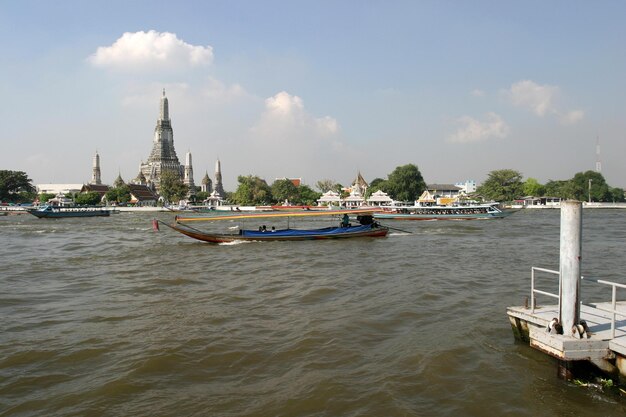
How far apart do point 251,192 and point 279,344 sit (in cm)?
7832

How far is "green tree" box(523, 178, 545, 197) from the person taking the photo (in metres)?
94.4

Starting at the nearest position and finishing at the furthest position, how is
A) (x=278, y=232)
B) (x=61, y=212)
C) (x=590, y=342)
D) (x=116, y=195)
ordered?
(x=590, y=342), (x=278, y=232), (x=61, y=212), (x=116, y=195)

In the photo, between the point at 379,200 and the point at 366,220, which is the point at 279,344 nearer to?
the point at 366,220

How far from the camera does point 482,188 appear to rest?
87688mm

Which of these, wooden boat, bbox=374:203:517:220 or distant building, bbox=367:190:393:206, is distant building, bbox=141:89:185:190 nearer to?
distant building, bbox=367:190:393:206

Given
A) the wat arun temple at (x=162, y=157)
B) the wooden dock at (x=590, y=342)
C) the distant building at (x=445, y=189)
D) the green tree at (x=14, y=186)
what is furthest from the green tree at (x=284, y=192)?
the wooden dock at (x=590, y=342)

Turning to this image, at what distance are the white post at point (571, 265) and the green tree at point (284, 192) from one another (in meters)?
81.0

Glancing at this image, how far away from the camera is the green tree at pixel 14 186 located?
7862cm

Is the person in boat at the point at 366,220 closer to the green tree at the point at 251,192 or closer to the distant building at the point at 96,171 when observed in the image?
the green tree at the point at 251,192

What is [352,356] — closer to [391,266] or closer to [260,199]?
[391,266]

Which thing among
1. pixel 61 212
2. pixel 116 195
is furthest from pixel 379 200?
pixel 116 195

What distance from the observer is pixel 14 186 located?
8031cm

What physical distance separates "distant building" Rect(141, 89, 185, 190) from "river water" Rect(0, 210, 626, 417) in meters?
99.8

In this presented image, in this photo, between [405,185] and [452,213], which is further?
[405,185]
